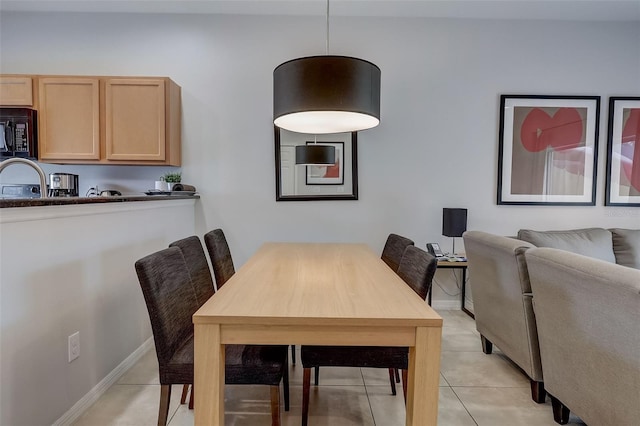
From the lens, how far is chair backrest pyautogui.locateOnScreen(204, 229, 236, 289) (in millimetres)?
2104

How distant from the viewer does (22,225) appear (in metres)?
1.40

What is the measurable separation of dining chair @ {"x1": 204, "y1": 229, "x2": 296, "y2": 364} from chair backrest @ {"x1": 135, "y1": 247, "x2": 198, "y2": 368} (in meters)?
0.41

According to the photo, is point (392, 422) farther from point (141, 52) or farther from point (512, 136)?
point (141, 52)

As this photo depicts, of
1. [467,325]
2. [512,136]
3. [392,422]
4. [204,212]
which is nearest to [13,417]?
[392,422]

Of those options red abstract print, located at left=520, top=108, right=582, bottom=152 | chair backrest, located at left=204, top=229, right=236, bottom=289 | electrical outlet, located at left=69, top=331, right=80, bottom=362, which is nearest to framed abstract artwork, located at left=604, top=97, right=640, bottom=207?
red abstract print, located at left=520, top=108, right=582, bottom=152

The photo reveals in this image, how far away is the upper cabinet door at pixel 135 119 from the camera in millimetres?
3029

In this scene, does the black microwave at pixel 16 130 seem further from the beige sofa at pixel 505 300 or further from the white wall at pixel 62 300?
the beige sofa at pixel 505 300

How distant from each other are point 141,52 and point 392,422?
375 cm

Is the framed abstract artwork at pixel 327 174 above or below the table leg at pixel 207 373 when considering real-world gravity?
above

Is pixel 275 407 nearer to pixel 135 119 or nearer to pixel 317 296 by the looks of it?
pixel 317 296

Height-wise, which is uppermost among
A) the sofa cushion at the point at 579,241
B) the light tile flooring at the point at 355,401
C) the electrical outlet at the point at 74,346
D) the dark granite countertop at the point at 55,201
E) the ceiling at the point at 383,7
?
the ceiling at the point at 383,7

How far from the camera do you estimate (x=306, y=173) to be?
3379 mm

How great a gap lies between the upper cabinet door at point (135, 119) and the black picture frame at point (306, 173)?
1074 mm

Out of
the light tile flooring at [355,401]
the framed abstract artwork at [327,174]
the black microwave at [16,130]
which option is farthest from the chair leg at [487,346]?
the black microwave at [16,130]
